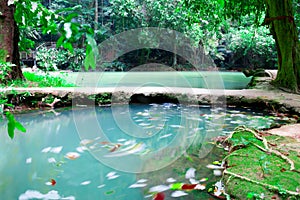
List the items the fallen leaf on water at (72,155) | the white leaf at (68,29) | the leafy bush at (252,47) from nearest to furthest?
the white leaf at (68,29) < the fallen leaf on water at (72,155) < the leafy bush at (252,47)

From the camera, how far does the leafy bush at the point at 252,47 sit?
1730 centimetres

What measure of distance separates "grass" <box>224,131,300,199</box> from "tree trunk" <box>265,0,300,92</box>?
344 centimetres

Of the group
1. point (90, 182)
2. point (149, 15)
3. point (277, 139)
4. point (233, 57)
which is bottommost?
point (90, 182)

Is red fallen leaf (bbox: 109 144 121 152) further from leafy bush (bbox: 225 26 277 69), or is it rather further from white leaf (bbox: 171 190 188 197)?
leafy bush (bbox: 225 26 277 69)

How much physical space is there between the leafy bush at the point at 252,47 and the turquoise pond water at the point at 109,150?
14618mm

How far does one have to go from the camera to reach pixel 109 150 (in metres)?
2.45

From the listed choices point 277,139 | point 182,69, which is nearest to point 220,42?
point 182,69

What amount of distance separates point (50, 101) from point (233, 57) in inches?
679

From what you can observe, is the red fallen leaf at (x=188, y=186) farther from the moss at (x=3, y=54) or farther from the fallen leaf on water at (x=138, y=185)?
the moss at (x=3, y=54)

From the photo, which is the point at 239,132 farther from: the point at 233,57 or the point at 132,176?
the point at 233,57

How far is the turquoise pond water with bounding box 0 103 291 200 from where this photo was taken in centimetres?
172

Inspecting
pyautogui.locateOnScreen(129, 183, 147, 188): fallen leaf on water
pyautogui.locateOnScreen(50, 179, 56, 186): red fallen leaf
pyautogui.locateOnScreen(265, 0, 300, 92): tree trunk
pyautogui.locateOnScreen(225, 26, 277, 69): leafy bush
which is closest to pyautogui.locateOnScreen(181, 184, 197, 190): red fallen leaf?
pyautogui.locateOnScreen(129, 183, 147, 188): fallen leaf on water

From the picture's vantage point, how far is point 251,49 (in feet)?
59.3

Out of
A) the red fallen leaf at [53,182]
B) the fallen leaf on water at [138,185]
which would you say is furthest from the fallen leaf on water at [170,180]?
the red fallen leaf at [53,182]
